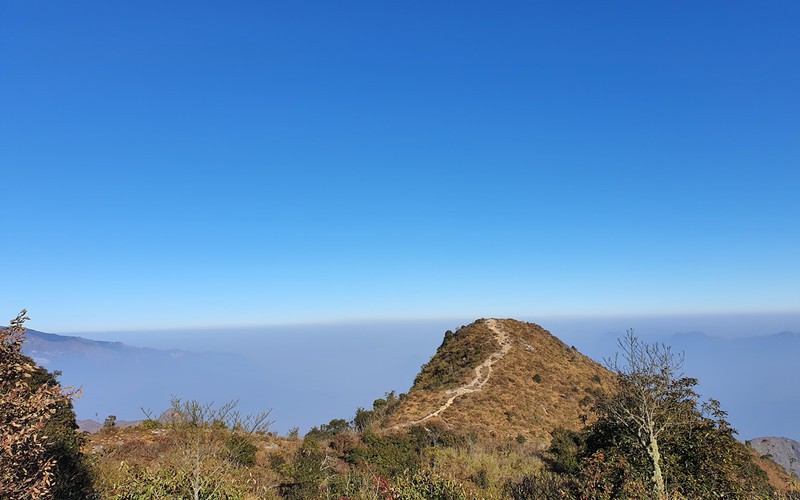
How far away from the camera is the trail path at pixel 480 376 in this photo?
35.9m

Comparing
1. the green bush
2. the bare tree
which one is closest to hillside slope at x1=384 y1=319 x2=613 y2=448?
the bare tree

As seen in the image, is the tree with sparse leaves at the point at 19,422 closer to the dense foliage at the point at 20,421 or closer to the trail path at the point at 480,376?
the dense foliage at the point at 20,421

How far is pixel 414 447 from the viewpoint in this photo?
83.9 ft

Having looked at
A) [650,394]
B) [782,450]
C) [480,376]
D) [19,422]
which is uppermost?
[19,422]

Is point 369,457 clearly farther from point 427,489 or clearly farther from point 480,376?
point 480,376

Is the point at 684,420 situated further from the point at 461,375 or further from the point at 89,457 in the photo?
the point at 461,375

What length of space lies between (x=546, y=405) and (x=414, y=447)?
20.7m

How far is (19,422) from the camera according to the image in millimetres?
6574

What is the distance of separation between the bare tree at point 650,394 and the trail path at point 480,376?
2217cm

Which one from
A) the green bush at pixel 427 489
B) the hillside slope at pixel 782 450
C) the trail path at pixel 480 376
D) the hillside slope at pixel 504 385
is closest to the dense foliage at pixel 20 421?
the green bush at pixel 427 489

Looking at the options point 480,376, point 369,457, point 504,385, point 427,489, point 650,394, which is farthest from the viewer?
point 480,376

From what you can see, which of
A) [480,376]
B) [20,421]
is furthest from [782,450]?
[20,421]

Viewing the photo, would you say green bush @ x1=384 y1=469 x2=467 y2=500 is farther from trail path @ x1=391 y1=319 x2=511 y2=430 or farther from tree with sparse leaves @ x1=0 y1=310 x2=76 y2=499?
trail path @ x1=391 y1=319 x2=511 y2=430

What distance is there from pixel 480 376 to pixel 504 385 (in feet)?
10.8
